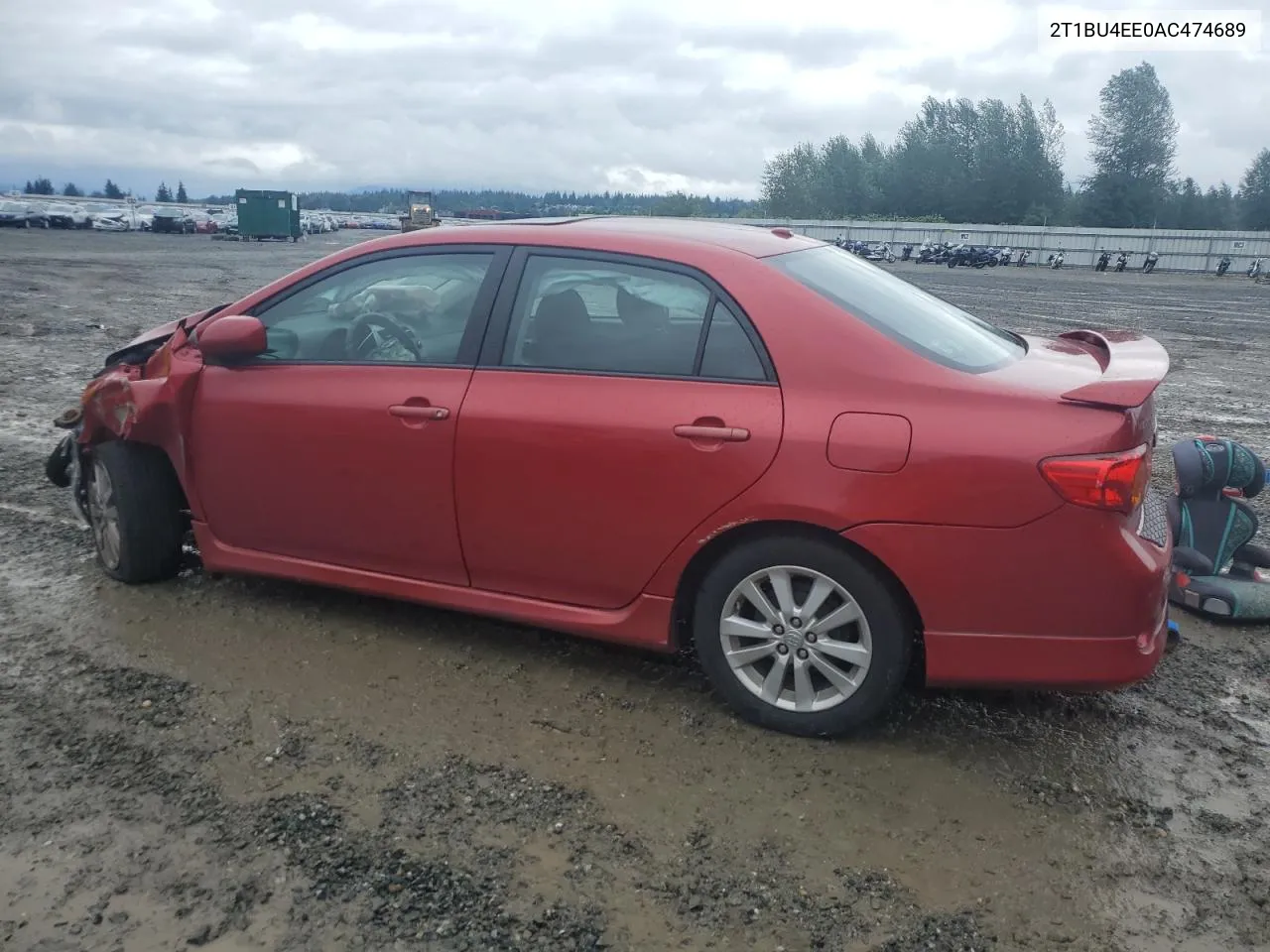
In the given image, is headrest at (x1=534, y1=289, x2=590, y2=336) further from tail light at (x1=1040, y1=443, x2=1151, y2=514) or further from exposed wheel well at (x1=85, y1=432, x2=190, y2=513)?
exposed wheel well at (x1=85, y1=432, x2=190, y2=513)

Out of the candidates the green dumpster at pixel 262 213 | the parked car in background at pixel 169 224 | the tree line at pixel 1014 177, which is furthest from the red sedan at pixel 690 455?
the tree line at pixel 1014 177

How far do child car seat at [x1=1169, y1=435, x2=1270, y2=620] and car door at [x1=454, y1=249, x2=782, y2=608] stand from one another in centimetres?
249

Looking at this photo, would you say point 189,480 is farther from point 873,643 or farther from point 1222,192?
point 1222,192

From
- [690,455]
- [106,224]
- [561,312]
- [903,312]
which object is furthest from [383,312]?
[106,224]

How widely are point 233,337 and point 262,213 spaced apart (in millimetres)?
59839

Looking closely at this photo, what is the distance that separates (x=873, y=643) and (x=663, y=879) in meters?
1.01

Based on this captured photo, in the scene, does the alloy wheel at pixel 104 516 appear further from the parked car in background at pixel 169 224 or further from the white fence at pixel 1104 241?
the parked car in background at pixel 169 224

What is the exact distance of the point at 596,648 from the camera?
423cm

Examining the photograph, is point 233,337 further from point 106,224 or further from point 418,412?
point 106,224

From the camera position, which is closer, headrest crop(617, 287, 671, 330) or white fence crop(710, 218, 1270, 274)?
headrest crop(617, 287, 671, 330)

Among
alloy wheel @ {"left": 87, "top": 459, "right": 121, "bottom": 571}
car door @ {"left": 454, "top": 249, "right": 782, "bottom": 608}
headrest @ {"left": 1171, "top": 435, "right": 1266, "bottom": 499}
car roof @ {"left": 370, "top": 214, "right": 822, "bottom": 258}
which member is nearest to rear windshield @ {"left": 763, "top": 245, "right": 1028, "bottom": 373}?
car roof @ {"left": 370, "top": 214, "right": 822, "bottom": 258}

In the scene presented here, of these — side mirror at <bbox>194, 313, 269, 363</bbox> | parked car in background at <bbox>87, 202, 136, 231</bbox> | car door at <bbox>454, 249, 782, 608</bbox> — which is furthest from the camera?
parked car in background at <bbox>87, 202, 136, 231</bbox>

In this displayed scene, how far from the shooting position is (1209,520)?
478 cm

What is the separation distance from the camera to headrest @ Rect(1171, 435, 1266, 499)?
469 cm
